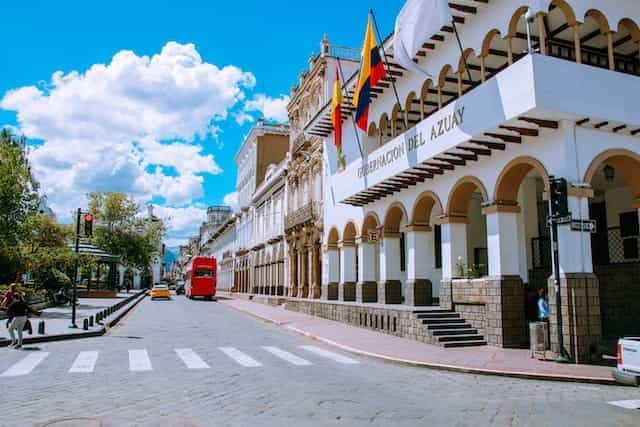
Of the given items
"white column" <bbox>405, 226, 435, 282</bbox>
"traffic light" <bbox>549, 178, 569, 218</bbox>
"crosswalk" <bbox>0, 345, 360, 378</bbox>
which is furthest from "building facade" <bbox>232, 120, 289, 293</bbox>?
"traffic light" <bbox>549, 178, 569, 218</bbox>

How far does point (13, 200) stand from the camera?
79.0 ft

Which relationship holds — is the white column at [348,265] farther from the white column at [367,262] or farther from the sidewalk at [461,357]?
the sidewalk at [461,357]

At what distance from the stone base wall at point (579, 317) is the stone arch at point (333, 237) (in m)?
15.3

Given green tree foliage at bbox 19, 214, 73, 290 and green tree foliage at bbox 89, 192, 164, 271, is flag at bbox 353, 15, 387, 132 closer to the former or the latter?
green tree foliage at bbox 19, 214, 73, 290

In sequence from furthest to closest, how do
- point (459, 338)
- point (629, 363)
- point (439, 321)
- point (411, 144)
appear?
point (411, 144)
point (439, 321)
point (459, 338)
point (629, 363)

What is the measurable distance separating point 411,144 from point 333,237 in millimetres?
11354

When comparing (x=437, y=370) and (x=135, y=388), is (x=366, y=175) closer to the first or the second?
(x=437, y=370)

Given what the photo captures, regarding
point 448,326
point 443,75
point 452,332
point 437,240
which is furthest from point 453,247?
point 437,240

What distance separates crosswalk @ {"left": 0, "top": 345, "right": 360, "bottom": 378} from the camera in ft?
36.7

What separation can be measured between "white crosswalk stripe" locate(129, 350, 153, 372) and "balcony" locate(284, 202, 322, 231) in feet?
55.3

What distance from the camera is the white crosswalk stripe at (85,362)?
11.0 metres

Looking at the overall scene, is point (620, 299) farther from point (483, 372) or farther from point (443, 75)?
point (443, 75)

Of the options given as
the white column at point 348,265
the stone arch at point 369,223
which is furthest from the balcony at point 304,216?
the stone arch at point 369,223

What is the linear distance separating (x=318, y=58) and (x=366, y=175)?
13243mm
